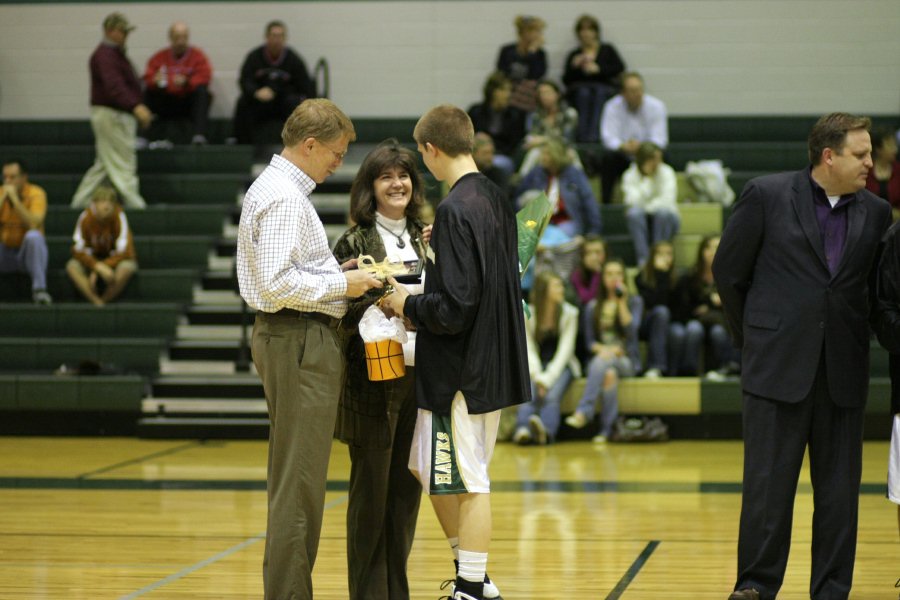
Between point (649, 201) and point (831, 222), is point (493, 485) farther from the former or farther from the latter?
point (649, 201)

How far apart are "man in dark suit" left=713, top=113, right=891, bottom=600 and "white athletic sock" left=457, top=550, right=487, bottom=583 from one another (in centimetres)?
89

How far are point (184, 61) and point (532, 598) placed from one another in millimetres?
9193

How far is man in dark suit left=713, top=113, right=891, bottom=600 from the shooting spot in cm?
422

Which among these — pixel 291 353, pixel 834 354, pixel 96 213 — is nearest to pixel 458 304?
pixel 291 353

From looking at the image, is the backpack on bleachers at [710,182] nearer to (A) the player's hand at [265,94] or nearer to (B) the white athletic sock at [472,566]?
(A) the player's hand at [265,94]

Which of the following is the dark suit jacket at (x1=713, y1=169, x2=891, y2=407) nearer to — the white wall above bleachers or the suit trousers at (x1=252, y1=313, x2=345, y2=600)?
the suit trousers at (x1=252, y1=313, x2=345, y2=600)

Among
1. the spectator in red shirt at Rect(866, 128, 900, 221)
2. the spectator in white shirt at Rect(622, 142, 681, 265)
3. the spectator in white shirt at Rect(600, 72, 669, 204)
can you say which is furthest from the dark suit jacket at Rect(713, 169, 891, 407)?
the spectator in white shirt at Rect(600, 72, 669, 204)

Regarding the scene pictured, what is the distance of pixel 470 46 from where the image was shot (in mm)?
13164

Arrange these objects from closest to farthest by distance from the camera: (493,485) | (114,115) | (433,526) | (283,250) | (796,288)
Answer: (283,250)
(796,288)
(433,526)
(493,485)
(114,115)

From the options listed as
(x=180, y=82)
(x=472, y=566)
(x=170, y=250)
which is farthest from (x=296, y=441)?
(x=180, y=82)

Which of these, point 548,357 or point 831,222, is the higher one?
point 831,222

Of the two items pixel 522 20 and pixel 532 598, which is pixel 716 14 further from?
pixel 532 598

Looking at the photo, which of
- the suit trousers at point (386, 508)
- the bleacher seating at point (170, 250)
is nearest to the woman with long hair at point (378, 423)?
the suit trousers at point (386, 508)

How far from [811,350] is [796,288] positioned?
0.69 ft
